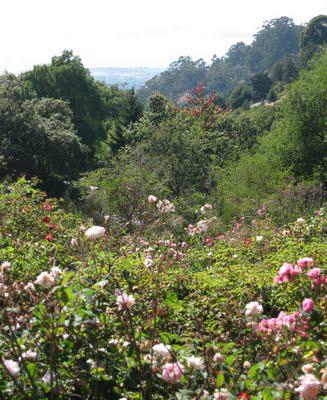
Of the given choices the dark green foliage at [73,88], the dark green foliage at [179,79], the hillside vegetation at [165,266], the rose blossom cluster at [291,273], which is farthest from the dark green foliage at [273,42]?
the rose blossom cluster at [291,273]

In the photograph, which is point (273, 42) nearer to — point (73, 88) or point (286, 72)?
point (286, 72)

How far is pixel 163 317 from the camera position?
324 centimetres

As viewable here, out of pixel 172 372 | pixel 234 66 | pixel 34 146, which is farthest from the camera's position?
pixel 234 66

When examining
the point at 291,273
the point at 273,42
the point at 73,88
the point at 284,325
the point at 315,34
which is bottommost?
the point at 284,325

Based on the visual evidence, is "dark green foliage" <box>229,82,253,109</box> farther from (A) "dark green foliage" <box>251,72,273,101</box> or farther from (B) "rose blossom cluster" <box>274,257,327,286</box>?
(B) "rose blossom cluster" <box>274,257,327,286</box>

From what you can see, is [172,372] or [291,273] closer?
[172,372]

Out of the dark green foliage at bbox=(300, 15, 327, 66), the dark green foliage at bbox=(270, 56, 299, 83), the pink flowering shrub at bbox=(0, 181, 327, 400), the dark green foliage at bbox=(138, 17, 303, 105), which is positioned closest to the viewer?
the pink flowering shrub at bbox=(0, 181, 327, 400)

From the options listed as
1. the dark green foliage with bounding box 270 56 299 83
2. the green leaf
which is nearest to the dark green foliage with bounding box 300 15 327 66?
the dark green foliage with bounding box 270 56 299 83

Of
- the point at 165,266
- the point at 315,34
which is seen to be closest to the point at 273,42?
the point at 315,34

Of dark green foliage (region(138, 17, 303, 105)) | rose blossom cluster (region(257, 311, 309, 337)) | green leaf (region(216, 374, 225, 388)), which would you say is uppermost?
dark green foliage (region(138, 17, 303, 105))

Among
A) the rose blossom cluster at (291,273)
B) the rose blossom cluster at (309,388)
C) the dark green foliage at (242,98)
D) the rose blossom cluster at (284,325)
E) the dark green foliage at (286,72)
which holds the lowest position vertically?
the dark green foliage at (242,98)

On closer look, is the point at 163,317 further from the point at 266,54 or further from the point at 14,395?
the point at 266,54

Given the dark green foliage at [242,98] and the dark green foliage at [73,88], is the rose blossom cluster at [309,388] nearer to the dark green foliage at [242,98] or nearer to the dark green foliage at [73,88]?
the dark green foliage at [73,88]

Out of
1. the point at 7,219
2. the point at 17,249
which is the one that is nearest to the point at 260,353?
the point at 17,249
